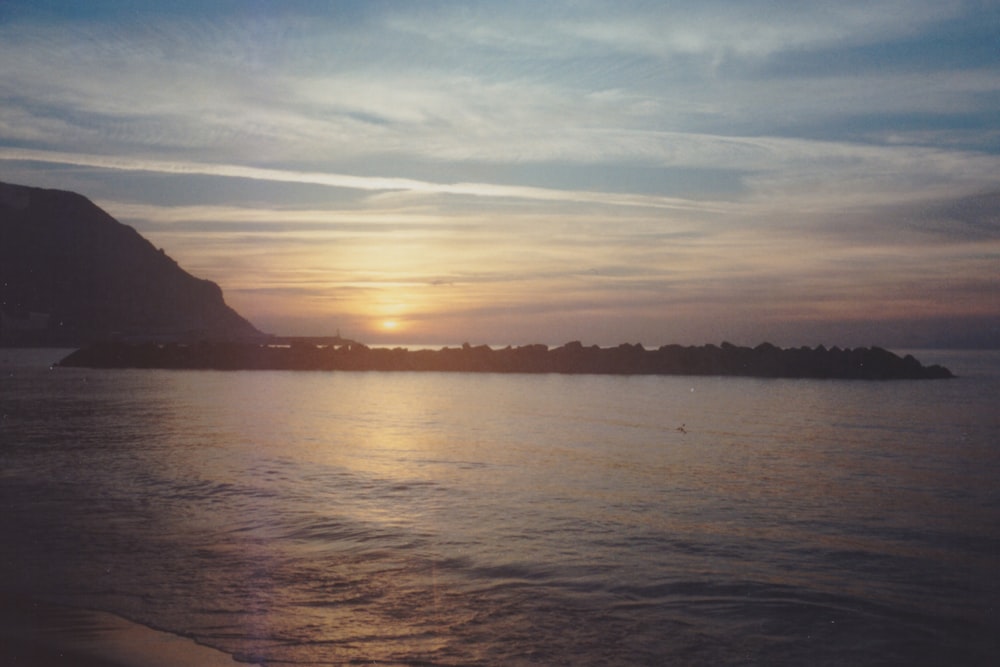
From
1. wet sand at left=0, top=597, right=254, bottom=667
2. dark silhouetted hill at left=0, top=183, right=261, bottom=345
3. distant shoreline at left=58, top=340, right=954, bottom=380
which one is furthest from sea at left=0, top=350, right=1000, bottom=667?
dark silhouetted hill at left=0, top=183, right=261, bottom=345

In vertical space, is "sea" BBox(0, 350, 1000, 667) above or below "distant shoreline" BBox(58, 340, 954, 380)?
below

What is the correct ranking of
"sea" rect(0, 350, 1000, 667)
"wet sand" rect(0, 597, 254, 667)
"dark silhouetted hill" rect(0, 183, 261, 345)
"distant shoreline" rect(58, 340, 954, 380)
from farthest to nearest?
"dark silhouetted hill" rect(0, 183, 261, 345)
"distant shoreline" rect(58, 340, 954, 380)
"sea" rect(0, 350, 1000, 667)
"wet sand" rect(0, 597, 254, 667)

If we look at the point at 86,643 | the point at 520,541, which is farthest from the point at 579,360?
the point at 86,643

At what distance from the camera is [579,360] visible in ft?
206

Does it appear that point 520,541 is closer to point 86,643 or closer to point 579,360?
point 86,643

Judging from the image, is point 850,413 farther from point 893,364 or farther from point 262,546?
point 893,364

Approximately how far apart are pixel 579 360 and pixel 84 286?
105 m

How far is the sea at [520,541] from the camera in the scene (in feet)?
23.2

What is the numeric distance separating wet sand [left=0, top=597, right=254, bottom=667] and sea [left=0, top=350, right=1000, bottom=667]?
0.22 meters

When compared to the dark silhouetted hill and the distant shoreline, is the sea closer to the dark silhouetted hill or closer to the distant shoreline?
the distant shoreline

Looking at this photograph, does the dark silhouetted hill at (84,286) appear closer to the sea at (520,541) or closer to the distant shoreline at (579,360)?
the distant shoreline at (579,360)

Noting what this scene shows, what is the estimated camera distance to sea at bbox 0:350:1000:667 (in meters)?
7.06

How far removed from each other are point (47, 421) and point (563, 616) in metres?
24.3

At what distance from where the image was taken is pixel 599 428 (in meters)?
24.2
